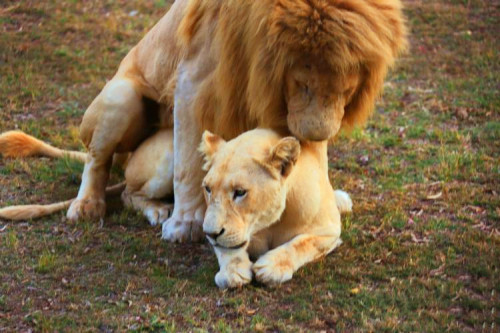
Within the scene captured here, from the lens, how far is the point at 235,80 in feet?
14.7

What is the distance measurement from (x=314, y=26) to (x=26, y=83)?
515cm

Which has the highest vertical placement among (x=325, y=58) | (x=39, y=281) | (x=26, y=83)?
A: (x=325, y=58)

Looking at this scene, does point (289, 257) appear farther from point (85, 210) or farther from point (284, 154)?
point (85, 210)

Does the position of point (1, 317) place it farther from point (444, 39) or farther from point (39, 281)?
point (444, 39)

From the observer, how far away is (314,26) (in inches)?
155

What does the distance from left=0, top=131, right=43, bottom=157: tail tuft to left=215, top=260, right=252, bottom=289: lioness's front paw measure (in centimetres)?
275

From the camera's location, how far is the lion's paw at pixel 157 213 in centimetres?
523

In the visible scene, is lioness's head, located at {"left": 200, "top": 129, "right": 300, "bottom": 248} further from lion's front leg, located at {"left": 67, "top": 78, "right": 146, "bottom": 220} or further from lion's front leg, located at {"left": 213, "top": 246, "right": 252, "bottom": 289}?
lion's front leg, located at {"left": 67, "top": 78, "right": 146, "bottom": 220}

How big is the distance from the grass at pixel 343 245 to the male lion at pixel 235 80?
0.45 m

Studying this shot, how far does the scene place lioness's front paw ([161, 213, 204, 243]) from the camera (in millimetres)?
4855

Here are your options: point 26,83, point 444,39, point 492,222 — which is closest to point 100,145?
point 492,222

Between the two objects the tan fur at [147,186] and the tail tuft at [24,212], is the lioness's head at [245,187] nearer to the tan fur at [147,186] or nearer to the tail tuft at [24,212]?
the tan fur at [147,186]

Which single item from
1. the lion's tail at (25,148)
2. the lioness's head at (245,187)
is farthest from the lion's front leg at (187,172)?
the lion's tail at (25,148)

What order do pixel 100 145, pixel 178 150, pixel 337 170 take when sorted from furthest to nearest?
pixel 337 170, pixel 100 145, pixel 178 150
